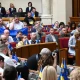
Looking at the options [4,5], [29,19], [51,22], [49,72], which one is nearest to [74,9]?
[51,22]

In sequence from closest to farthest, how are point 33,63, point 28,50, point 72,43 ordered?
point 33,63, point 28,50, point 72,43

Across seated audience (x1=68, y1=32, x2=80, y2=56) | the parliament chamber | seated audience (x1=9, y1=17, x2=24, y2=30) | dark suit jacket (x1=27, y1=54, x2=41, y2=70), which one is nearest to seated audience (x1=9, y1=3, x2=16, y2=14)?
the parliament chamber

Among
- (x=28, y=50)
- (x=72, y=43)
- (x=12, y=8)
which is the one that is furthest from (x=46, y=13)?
(x=28, y=50)

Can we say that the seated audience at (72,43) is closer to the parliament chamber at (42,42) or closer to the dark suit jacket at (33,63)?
the parliament chamber at (42,42)

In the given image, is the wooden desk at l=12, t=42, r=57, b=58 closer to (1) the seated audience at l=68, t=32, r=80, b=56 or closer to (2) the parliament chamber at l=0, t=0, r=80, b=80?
(2) the parliament chamber at l=0, t=0, r=80, b=80

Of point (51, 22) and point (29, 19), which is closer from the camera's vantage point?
point (29, 19)

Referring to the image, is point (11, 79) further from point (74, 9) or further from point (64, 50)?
point (74, 9)

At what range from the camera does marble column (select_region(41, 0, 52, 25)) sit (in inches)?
733

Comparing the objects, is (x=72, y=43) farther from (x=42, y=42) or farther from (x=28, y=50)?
(x=28, y=50)

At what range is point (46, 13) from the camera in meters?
18.8

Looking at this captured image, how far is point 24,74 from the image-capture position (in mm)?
5266

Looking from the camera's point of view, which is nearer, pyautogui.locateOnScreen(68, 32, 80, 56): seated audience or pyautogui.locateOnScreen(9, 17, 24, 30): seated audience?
pyautogui.locateOnScreen(68, 32, 80, 56): seated audience

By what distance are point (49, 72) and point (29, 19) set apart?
1190cm

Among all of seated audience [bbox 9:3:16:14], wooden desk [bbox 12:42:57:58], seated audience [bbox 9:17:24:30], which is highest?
seated audience [bbox 9:3:16:14]
